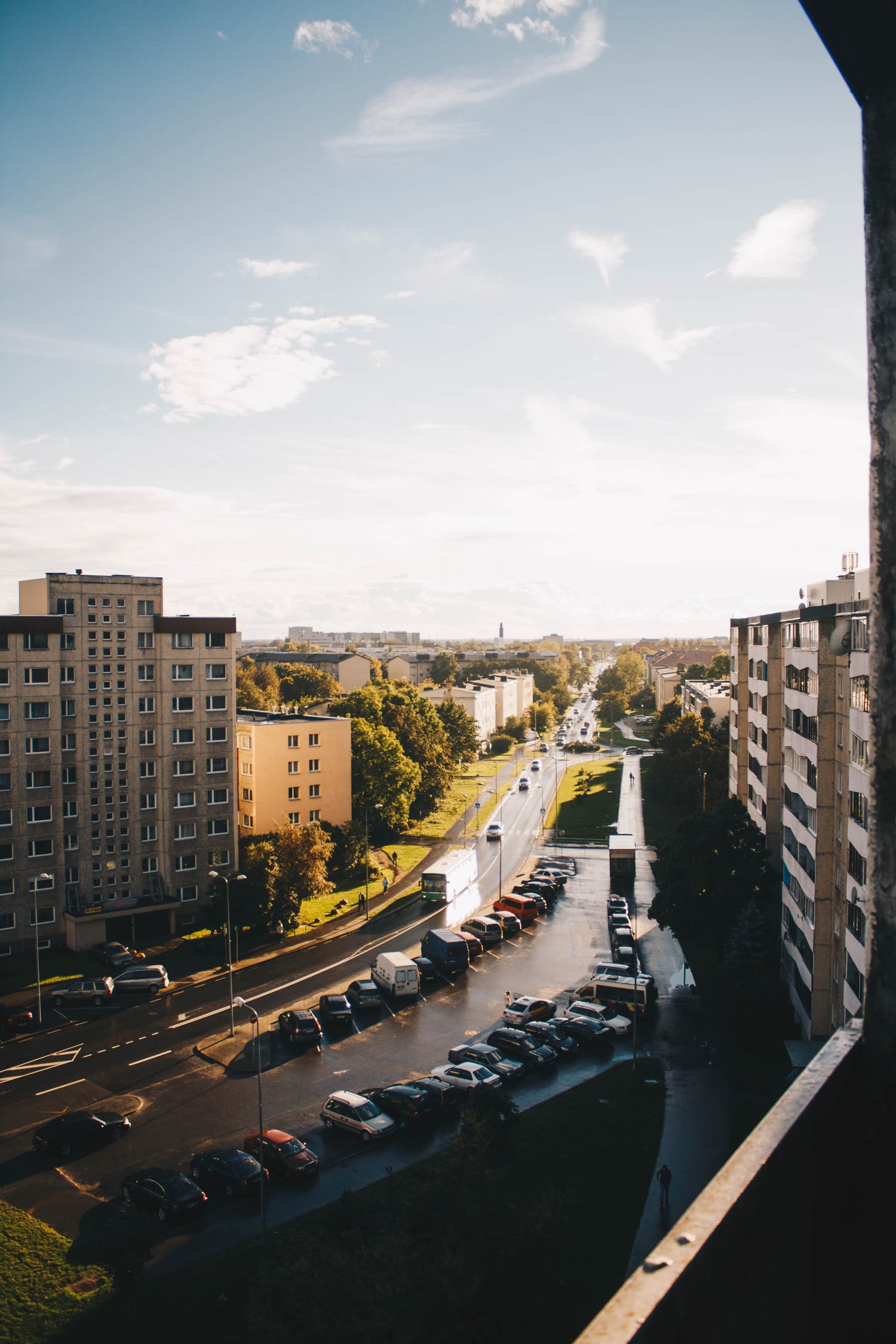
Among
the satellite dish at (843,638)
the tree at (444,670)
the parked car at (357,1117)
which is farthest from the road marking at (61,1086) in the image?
the tree at (444,670)

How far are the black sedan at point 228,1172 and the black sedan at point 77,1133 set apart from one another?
9.22ft

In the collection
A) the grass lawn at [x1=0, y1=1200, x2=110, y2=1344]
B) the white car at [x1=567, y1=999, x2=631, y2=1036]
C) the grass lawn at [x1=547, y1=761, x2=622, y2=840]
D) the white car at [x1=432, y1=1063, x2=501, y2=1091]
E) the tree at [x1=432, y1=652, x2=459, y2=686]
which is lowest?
the grass lawn at [x1=0, y1=1200, x2=110, y2=1344]

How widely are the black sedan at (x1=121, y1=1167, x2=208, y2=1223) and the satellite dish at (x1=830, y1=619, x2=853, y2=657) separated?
18582mm

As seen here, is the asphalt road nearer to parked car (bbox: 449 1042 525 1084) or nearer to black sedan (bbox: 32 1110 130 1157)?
black sedan (bbox: 32 1110 130 1157)

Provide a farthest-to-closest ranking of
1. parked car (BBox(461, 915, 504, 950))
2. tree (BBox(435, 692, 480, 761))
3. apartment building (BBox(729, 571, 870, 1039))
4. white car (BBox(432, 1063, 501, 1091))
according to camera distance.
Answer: tree (BBox(435, 692, 480, 761))
parked car (BBox(461, 915, 504, 950))
white car (BBox(432, 1063, 501, 1091))
apartment building (BBox(729, 571, 870, 1039))

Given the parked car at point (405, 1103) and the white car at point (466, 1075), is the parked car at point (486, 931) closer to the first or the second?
the white car at point (466, 1075)

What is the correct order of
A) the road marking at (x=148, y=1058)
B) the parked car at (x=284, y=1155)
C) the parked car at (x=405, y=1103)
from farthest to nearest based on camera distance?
the road marking at (x=148, y=1058) → the parked car at (x=405, y=1103) → the parked car at (x=284, y=1155)

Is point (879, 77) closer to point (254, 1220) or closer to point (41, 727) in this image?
point (254, 1220)

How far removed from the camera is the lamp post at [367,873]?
38875mm

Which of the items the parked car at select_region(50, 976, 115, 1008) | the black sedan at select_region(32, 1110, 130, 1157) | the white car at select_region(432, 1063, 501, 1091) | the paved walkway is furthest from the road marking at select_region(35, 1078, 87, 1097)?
the paved walkway

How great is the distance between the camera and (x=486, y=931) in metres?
34.7

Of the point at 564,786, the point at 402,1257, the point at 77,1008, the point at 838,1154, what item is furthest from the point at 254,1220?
the point at 564,786

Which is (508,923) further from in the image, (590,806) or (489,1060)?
(590,806)

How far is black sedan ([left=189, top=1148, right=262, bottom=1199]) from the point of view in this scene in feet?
58.9
